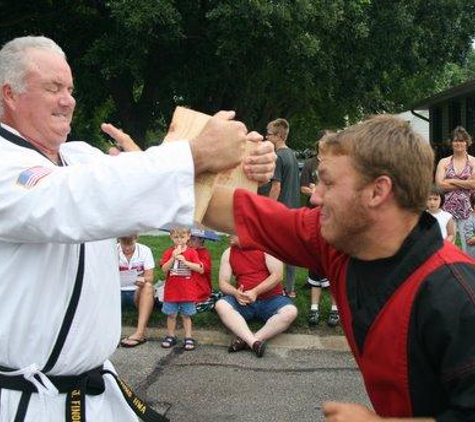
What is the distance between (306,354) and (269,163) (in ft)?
15.0

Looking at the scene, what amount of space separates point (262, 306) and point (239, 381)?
1.30m

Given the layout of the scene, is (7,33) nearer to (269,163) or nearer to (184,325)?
(184,325)

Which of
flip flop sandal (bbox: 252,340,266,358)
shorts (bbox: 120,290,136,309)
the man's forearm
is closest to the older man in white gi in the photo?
the man's forearm

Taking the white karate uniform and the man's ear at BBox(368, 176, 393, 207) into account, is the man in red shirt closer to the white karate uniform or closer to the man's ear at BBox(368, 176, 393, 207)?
the man's ear at BBox(368, 176, 393, 207)

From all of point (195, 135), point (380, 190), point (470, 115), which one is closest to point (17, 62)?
point (195, 135)

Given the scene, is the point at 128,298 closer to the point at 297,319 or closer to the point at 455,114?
the point at 297,319

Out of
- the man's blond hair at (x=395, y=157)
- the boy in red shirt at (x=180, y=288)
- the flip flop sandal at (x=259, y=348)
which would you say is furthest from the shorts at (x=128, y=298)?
the man's blond hair at (x=395, y=157)

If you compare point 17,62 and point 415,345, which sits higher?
point 17,62

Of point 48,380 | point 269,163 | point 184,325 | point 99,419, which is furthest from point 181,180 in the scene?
point 184,325

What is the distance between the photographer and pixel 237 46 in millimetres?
15820

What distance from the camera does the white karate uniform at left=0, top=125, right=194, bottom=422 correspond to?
5.82 ft

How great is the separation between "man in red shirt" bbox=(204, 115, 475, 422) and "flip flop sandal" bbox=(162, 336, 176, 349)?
4671mm

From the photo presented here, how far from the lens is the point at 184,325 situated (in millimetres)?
6750

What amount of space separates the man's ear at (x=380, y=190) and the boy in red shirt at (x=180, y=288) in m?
4.88
